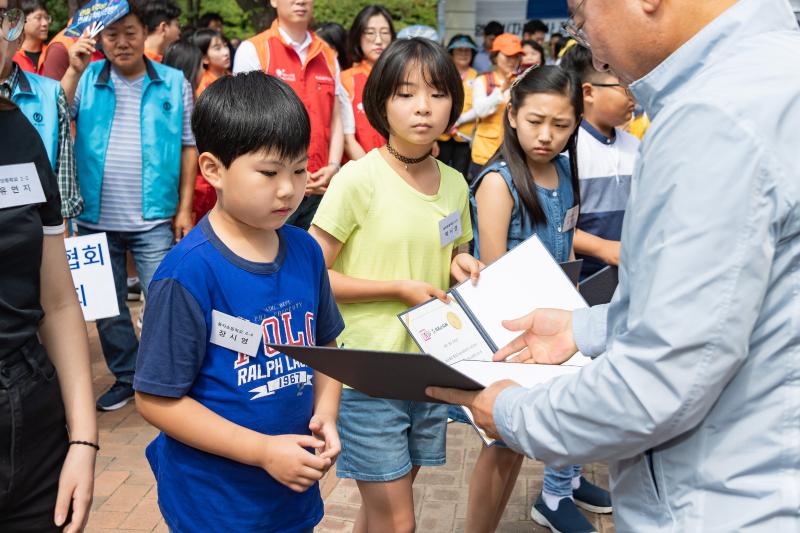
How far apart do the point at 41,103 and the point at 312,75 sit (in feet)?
5.60

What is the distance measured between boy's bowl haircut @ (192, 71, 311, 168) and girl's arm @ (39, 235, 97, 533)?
1.31 feet

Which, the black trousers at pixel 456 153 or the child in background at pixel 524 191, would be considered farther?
the black trousers at pixel 456 153

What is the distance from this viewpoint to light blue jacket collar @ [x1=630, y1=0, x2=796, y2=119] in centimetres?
124

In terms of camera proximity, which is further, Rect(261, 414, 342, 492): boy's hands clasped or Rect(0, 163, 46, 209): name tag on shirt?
Rect(261, 414, 342, 492): boy's hands clasped

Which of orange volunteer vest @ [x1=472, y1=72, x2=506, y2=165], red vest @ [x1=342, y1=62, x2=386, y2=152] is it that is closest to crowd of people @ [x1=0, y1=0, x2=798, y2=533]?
red vest @ [x1=342, y1=62, x2=386, y2=152]

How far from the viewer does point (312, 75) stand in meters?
5.03

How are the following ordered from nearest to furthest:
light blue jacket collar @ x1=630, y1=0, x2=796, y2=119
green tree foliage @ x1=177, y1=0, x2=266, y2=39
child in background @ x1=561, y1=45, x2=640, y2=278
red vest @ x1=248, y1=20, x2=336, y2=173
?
1. light blue jacket collar @ x1=630, y1=0, x2=796, y2=119
2. child in background @ x1=561, y1=45, x2=640, y2=278
3. red vest @ x1=248, y1=20, x2=336, y2=173
4. green tree foliage @ x1=177, y1=0, x2=266, y2=39

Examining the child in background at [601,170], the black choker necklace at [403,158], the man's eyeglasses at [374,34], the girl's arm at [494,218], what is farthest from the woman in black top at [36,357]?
the man's eyeglasses at [374,34]

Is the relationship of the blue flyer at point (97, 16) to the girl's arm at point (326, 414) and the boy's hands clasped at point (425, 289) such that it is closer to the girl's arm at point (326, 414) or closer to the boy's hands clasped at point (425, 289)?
the boy's hands clasped at point (425, 289)

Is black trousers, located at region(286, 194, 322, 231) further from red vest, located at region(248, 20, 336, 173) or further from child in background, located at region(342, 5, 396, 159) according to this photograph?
child in background, located at region(342, 5, 396, 159)

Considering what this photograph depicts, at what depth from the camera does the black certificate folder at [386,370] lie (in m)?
1.42

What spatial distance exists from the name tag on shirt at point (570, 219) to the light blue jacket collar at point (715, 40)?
168cm

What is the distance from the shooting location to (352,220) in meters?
2.49

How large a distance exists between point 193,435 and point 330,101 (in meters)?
3.68
